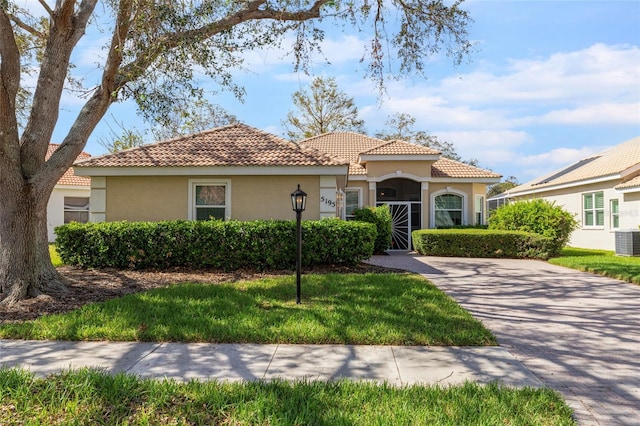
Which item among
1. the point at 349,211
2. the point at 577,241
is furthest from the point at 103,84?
the point at 577,241

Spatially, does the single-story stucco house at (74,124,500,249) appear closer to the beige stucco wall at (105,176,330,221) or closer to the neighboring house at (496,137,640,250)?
the beige stucco wall at (105,176,330,221)

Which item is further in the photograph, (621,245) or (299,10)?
(621,245)

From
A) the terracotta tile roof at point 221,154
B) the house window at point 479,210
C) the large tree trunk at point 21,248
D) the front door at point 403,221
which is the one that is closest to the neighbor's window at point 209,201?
the terracotta tile roof at point 221,154

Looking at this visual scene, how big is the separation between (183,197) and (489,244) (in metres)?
11.7

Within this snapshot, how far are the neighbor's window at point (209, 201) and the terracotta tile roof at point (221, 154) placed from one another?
94 centimetres

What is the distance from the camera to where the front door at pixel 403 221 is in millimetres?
19500

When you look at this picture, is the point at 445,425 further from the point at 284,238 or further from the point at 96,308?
the point at 284,238

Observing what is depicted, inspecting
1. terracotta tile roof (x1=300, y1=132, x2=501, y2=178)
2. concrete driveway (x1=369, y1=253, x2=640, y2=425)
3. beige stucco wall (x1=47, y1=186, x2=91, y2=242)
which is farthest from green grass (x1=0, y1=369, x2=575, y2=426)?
beige stucco wall (x1=47, y1=186, x2=91, y2=242)

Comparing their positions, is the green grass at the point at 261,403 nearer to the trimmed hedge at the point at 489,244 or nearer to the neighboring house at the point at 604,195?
the trimmed hedge at the point at 489,244

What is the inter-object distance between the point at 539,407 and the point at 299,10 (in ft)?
30.4

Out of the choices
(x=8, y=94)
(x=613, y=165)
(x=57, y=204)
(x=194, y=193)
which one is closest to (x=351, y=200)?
(x=194, y=193)

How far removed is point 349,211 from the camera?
1948 cm

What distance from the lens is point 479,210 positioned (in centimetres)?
2055

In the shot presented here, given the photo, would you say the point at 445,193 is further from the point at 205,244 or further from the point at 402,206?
the point at 205,244
